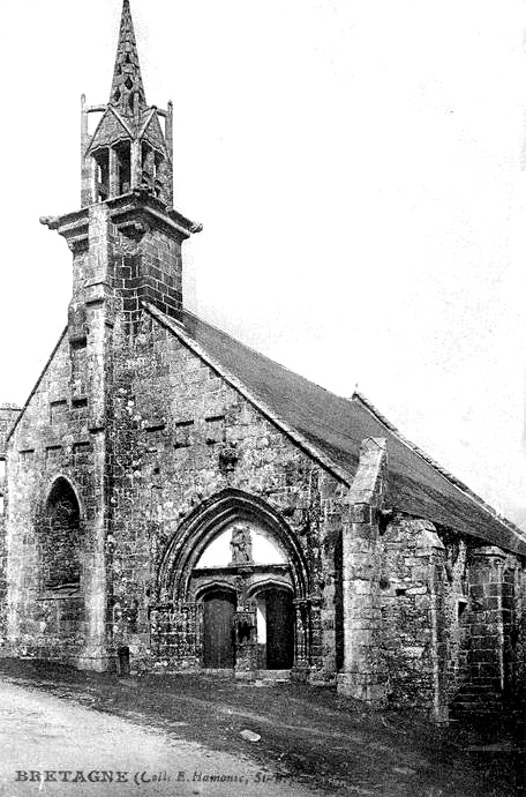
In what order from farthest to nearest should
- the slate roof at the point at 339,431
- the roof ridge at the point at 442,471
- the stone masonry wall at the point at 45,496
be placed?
the roof ridge at the point at 442,471 < the stone masonry wall at the point at 45,496 < the slate roof at the point at 339,431

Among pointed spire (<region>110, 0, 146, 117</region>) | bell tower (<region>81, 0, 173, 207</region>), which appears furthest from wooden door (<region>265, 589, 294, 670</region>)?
pointed spire (<region>110, 0, 146, 117</region>)

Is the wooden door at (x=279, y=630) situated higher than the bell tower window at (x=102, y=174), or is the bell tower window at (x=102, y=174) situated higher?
the bell tower window at (x=102, y=174)

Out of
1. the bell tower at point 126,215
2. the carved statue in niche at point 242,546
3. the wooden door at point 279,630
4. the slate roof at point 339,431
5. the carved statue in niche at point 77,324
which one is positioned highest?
the bell tower at point 126,215

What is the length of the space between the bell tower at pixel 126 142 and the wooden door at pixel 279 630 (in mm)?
10880

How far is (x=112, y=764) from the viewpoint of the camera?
12297 mm

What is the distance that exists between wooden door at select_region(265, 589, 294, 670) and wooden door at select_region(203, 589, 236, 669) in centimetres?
99

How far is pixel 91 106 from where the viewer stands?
25875 millimetres

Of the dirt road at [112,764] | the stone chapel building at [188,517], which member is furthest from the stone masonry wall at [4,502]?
the dirt road at [112,764]

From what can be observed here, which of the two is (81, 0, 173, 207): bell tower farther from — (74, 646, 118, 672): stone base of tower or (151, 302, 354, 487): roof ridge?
(74, 646, 118, 672): stone base of tower

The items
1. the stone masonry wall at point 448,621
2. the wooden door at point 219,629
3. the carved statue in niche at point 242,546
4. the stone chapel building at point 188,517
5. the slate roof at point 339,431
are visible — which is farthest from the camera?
the slate roof at point 339,431

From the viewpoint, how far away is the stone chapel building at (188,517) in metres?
19.9

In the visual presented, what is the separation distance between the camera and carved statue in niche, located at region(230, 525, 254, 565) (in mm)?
21719

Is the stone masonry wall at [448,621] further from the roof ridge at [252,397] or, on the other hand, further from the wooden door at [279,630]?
the wooden door at [279,630]

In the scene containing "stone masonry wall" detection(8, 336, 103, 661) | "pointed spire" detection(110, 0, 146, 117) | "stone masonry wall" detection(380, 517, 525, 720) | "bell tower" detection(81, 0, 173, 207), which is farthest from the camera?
"pointed spire" detection(110, 0, 146, 117)
